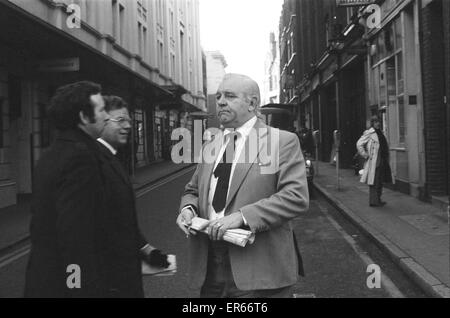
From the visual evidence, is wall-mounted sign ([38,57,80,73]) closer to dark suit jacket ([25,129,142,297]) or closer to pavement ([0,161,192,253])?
pavement ([0,161,192,253])

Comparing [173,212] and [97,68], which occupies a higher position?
[97,68]

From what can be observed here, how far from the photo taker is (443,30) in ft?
33.7

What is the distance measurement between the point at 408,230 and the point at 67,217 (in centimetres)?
674

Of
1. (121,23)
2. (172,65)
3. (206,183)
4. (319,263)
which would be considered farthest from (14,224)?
(172,65)

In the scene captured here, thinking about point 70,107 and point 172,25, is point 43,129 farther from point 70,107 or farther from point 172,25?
point 172,25

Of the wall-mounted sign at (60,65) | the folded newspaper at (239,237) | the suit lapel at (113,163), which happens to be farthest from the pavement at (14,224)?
the folded newspaper at (239,237)

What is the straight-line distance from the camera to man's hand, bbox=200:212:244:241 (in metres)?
2.45

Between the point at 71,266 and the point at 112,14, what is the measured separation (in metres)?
23.5

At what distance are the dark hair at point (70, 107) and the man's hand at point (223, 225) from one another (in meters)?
0.78

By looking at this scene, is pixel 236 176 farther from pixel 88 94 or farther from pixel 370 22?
pixel 370 22

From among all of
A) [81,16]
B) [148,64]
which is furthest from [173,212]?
[148,64]

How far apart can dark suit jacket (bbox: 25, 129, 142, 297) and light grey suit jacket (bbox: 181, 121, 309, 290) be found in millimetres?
669

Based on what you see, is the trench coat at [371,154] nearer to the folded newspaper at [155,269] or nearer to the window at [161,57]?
the folded newspaper at [155,269]

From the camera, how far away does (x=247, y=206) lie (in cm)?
251
